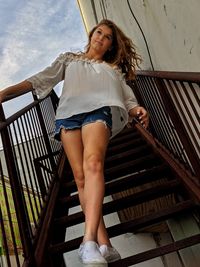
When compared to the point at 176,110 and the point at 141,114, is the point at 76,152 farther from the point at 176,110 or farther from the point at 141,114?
the point at 176,110

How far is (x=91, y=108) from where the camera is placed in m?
1.63

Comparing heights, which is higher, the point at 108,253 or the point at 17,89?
the point at 17,89

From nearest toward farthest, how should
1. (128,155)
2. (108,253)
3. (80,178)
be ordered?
(108,253)
(80,178)
(128,155)

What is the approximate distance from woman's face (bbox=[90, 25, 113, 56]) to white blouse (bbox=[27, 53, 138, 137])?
14 centimetres

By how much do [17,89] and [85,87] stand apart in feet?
1.16

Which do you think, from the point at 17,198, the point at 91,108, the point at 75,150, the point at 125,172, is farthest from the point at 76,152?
the point at 125,172

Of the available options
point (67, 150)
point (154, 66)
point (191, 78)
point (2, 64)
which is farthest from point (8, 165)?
point (2, 64)

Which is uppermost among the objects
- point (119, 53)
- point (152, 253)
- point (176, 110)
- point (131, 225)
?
point (119, 53)

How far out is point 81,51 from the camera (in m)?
2.00

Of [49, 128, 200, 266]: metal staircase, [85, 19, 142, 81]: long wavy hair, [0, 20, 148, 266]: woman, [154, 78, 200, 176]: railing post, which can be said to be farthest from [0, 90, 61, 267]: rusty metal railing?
[154, 78, 200, 176]: railing post

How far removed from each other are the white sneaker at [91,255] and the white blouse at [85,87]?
68 cm

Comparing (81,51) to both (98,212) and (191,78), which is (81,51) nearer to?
(191,78)

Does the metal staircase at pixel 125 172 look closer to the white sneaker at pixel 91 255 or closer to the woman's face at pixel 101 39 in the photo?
the white sneaker at pixel 91 255

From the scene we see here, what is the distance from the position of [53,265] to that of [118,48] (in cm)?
131
